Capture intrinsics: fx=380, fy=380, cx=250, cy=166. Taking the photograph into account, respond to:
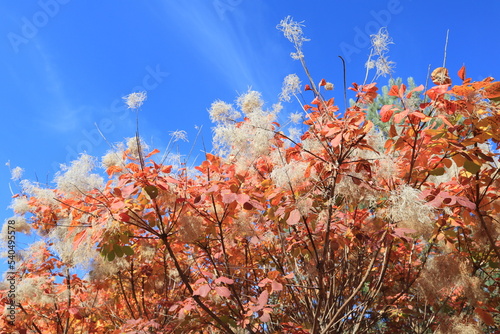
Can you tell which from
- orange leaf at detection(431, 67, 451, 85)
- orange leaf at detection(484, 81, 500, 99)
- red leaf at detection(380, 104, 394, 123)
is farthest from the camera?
orange leaf at detection(431, 67, 451, 85)

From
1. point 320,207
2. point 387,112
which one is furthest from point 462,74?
point 320,207

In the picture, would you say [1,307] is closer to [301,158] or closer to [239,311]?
[239,311]

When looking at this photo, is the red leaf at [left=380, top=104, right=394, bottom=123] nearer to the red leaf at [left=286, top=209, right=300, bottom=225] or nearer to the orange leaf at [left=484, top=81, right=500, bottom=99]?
the orange leaf at [left=484, top=81, right=500, bottom=99]

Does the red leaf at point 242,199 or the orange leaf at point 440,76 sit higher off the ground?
the orange leaf at point 440,76

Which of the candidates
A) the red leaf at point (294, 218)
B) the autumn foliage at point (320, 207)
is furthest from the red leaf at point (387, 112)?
the red leaf at point (294, 218)

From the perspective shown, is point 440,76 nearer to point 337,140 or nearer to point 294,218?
point 337,140

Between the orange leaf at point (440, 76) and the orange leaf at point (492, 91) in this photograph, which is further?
the orange leaf at point (440, 76)

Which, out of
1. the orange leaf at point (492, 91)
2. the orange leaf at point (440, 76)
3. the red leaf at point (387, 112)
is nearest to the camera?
the orange leaf at point (492, 91)

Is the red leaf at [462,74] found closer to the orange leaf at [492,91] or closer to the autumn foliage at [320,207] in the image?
the autumn foliage at [320,207]

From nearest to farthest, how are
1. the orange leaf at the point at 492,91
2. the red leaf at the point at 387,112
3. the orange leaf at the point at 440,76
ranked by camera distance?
the orange leaf at the point at 492,91, the red leaf at the point at 387,112, the orange leaf at the point at 440,76

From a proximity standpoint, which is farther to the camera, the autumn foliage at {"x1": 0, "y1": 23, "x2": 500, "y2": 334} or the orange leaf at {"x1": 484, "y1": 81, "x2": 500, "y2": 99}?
the autumn foliage at {"x1": 0, "y1": 23, "x2": 500, "y2": 334}

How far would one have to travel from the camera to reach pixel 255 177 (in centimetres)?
359

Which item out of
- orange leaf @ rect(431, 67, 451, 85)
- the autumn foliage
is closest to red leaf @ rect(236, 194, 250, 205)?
the autumn foliage

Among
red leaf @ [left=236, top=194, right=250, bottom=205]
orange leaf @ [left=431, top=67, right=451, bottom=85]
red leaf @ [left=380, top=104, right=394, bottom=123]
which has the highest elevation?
orange leaf @ [left=431, top=67, right=451, bottom=85]
